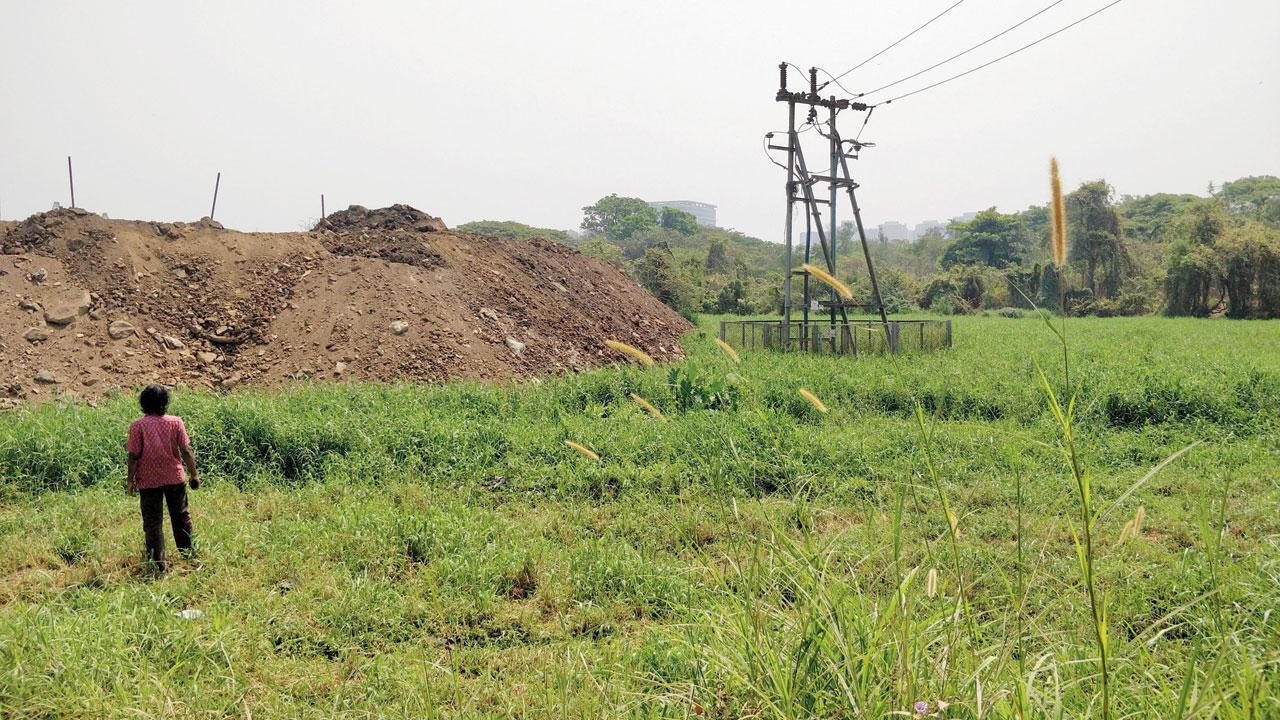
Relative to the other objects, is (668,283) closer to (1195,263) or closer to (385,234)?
(385,234)

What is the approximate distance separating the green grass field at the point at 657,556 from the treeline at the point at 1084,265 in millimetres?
4470

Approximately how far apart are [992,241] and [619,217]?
40600mm

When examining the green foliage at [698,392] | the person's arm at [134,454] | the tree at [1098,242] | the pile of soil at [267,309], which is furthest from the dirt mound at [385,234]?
the tree at [1098,242]

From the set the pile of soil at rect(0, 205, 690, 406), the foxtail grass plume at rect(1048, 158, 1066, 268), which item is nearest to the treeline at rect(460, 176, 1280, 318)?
the pile of soil at rect(0, 205, 690, 406)

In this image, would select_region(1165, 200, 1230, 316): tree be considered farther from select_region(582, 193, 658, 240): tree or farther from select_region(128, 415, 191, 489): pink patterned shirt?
select_region(582, 193, 658, 240): tree

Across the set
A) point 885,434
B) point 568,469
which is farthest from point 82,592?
point 885,434

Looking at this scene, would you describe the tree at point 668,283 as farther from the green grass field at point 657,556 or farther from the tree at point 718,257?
the tree at point 718,257

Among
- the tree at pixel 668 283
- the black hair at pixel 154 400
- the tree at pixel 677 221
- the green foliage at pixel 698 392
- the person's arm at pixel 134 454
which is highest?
the tree at pixel 677 221

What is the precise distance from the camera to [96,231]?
12602mm

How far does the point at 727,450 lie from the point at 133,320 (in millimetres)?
10153

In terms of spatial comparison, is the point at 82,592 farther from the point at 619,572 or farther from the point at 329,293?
the point at 329,293

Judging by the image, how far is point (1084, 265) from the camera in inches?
1606

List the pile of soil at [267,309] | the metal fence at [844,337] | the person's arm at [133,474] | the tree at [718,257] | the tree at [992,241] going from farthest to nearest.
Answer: the tree at [992,241]
the tree at [718,257]
the metal fence at [844,337]
the pile of soil at [267,309]
the person's arm at [133,474]

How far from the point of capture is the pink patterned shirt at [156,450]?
4.33 m
